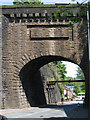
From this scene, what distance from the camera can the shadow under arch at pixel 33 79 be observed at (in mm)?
26250

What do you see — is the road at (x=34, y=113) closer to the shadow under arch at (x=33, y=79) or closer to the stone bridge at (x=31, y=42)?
the stone bridge at (x=31, y=42)

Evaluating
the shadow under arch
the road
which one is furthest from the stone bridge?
the road

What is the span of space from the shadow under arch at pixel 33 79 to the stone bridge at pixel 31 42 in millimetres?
897

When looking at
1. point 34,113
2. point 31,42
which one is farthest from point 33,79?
point 34,113

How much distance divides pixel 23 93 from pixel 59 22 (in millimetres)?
7792

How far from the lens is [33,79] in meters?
32.9

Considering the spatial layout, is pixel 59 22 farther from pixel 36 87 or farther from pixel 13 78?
pixel 36 87

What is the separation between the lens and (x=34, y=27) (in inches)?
994

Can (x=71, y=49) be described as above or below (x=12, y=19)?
below

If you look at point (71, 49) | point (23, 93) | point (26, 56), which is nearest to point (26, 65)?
point (26, 56)

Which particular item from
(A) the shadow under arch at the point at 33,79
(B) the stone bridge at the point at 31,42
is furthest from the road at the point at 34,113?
(A) the shadow under arch at the point at 33,79

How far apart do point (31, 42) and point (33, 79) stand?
Result: 8748mm

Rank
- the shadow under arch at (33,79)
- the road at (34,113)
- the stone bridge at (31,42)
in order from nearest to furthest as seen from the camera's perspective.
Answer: the road at (34,113) → the stone bridge at (31,42) → the shadow under arch at (33,79)

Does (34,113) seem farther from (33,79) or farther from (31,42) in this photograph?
(33,79)
